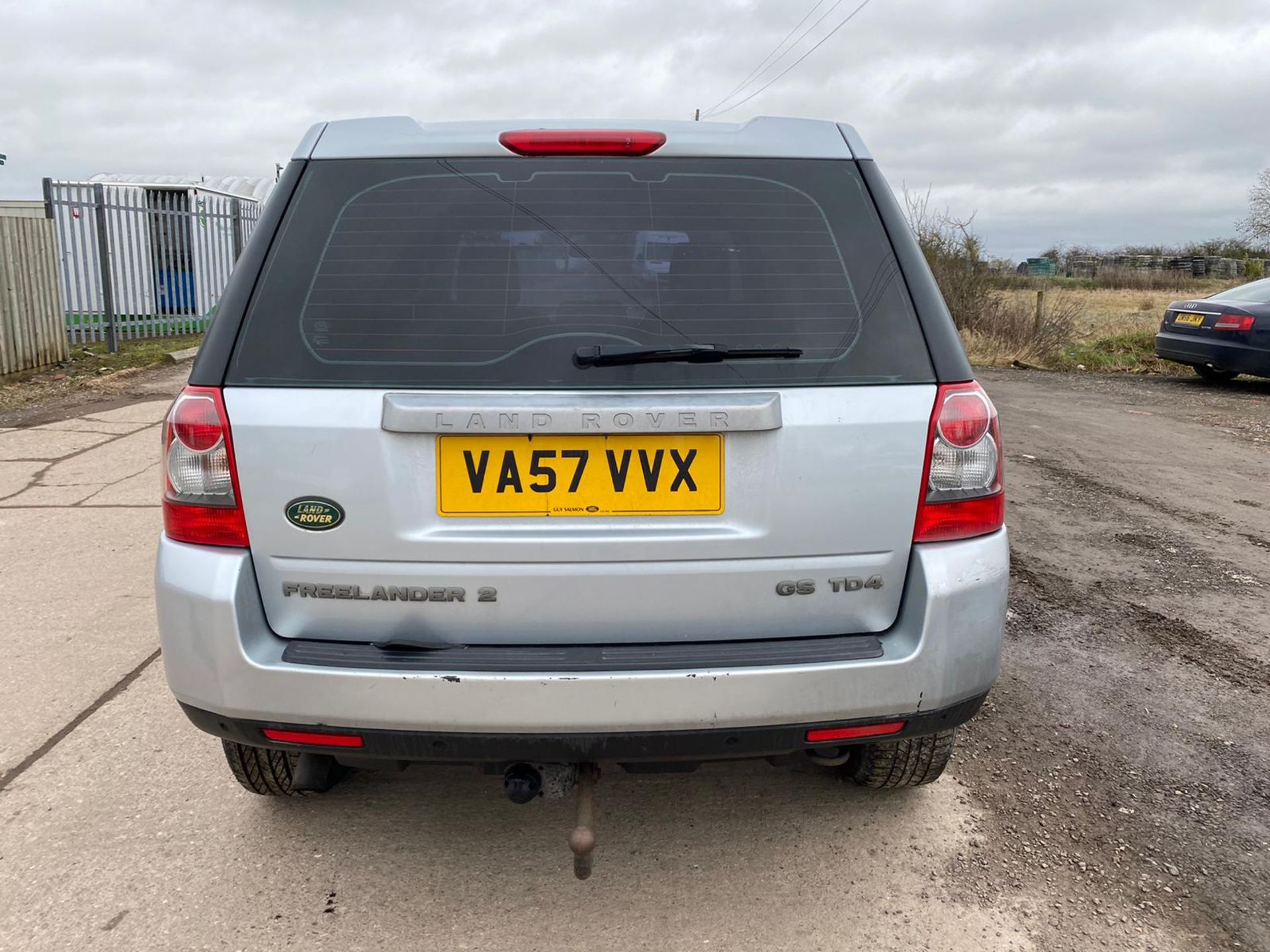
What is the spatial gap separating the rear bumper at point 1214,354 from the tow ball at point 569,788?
38.8 ft

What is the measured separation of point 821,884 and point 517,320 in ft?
5.06

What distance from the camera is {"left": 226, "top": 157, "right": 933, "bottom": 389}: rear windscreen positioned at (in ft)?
6.55

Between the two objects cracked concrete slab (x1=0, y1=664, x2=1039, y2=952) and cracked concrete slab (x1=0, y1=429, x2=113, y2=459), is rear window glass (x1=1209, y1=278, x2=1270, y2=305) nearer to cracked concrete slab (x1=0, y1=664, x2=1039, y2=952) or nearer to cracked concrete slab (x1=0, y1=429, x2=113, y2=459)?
cracked concrete slab (x1=0, y1=664, x2=1039, y2=952)

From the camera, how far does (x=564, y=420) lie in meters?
1.91

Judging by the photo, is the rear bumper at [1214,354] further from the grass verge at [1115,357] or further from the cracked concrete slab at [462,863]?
the cracked concrete slab at [462,863]

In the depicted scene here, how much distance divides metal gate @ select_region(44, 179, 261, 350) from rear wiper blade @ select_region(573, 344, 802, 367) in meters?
11.8

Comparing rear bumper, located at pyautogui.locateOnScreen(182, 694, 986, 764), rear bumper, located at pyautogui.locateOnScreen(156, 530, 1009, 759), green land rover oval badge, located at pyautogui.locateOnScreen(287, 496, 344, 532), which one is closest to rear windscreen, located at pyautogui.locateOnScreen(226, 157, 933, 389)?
green land rover oval badge, located at pyautogui.locateOnScreen(287, 496, 344, 532)

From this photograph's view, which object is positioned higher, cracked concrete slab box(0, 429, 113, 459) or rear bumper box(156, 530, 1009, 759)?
rear bumper box(156, 530, 1009, 759)

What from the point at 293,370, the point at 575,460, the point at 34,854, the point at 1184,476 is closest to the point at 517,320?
the point at 575,460

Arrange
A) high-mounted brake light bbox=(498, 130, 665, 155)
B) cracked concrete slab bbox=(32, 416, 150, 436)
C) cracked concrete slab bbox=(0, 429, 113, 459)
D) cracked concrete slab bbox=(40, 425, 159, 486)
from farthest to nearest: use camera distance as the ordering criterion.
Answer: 1. cracked concrete slab bbox=(32, 416, 150, 436)
2. cracked concrete slab bbox=(0, 429, 113, 459)
3. cracked concrete slab bbox=(40, 425, 159, 486)
4. high-mounted brake light bbox=(498, 130, 665, 155)

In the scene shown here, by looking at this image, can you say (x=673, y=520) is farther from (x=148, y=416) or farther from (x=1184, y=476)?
(x=148, y=416)

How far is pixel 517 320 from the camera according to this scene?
203cm

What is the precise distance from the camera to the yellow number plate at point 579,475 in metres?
1.93

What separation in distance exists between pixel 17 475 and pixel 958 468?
6606 mm
